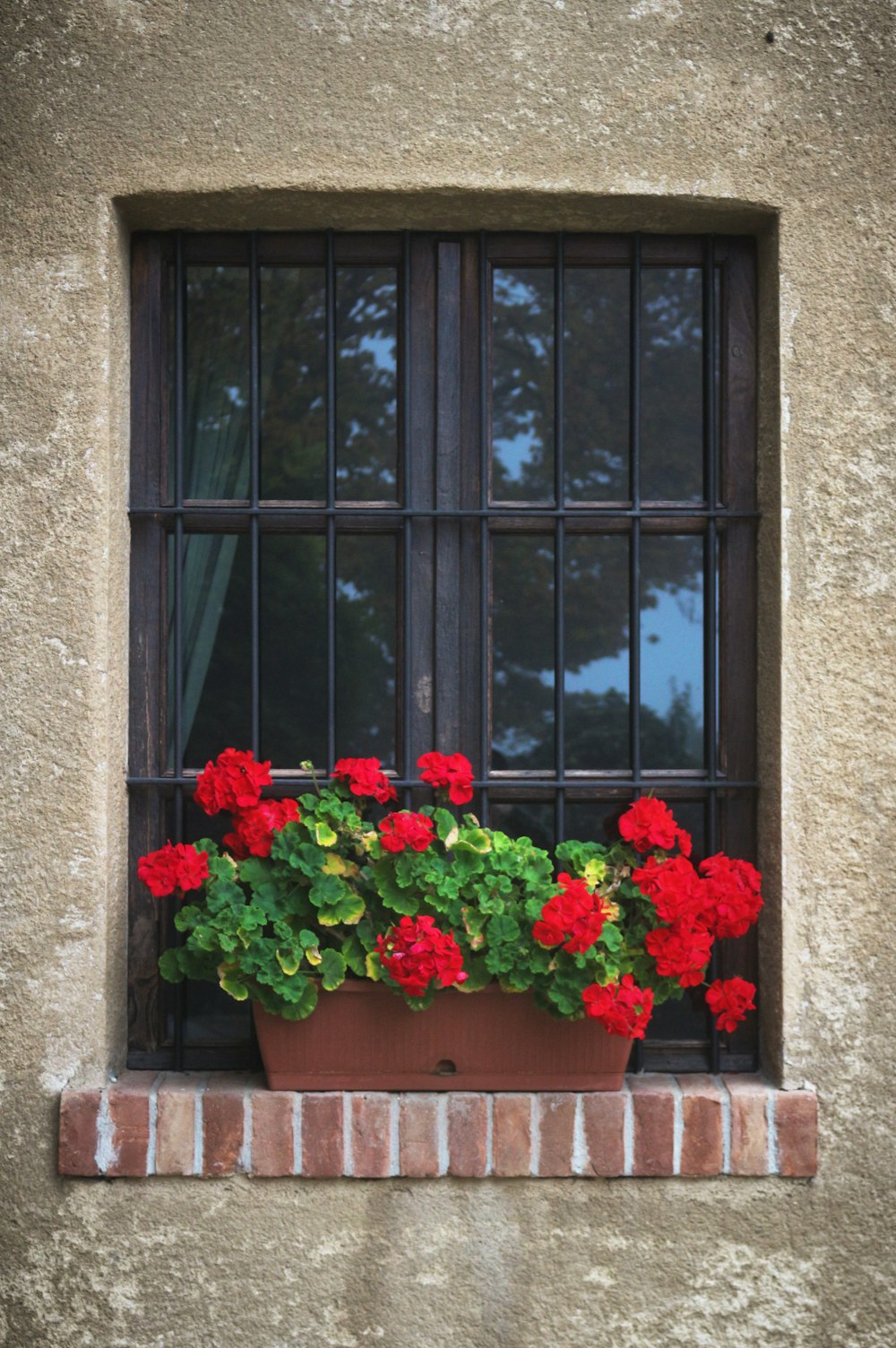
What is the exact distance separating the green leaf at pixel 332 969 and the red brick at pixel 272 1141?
29cm

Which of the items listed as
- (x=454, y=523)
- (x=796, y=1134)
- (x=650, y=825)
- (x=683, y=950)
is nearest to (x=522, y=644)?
(x=454, y=523)

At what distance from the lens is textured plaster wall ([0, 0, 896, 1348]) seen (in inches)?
85.4

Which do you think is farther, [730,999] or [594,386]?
[594,386]

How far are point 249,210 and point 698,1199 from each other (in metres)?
2.23

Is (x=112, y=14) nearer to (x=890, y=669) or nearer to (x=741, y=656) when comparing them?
(x=741, y=656)

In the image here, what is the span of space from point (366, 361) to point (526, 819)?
3.50 feet

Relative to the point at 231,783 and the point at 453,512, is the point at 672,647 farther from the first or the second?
the point at 231,783

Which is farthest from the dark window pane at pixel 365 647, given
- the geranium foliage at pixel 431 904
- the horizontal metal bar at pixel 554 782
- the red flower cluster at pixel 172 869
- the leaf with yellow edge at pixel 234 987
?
the leaf with yellow edge at pixel 234 987

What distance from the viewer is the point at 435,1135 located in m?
2.16

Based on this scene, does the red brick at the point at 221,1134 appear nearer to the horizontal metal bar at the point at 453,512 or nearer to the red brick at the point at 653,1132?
the red brick at the point at 653,1132

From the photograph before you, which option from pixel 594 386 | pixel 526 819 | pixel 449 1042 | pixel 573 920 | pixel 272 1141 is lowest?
pixel 272 1141

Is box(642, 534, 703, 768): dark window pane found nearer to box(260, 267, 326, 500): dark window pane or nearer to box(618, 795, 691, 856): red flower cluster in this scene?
box(618, 795, 691, 856): red flower cluster

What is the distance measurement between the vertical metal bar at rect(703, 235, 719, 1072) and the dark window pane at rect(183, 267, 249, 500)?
101cm

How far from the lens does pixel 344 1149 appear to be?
216 cm
